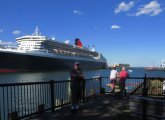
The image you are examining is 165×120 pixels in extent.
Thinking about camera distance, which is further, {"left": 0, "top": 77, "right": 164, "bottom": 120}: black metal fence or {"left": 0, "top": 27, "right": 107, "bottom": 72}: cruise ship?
{"left": 0, "top": 27, "right": 107, "bottom": 72}: cruise ship

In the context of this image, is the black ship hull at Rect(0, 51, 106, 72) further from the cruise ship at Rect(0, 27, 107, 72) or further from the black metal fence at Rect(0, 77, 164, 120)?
the black metal fence at Rect(0, 77, 164, 120)

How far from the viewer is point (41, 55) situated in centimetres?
6631

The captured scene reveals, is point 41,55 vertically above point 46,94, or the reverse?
point 41,55

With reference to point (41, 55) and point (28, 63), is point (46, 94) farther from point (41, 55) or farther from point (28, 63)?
point (41, 55)

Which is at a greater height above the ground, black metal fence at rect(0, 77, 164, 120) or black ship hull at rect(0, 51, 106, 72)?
black ship hull at rect(0, 51, 106, 72)

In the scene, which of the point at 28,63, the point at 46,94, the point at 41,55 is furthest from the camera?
the point at 41,55

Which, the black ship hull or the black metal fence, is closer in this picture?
the black metal fence

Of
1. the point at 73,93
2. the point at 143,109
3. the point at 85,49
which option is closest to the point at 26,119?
the point at 73,93

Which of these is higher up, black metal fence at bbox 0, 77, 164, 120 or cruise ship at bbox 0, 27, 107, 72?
cruise ship at bbox 0, 27, 107, 72

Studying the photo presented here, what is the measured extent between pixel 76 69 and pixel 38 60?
5490cm

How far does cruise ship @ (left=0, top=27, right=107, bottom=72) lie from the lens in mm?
56688

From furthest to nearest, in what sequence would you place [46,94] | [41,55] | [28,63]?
1. [41,55]
2. [28,63]
3. [46,94]

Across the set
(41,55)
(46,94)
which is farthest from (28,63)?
(46,94)

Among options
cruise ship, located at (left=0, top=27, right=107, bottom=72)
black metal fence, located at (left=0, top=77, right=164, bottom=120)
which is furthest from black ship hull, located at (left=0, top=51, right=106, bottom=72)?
black metal fence, located at (left=0, top=77, right=164, bottom=120)
